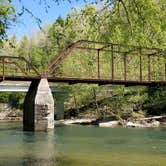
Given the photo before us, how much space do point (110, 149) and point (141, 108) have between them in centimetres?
3622

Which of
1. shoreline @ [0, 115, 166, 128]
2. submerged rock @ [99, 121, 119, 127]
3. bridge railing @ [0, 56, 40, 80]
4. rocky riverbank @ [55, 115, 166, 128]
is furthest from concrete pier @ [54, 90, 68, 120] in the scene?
submerged rock @ [99, 121, 119, 127]

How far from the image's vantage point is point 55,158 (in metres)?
20.4

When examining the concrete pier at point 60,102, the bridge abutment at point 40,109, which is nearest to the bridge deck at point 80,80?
the bridge abutment at point 40,109

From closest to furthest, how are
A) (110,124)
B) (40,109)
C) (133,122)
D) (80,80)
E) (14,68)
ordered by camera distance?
(40,109), (80,80), (110,124), (133,122), (14,68)

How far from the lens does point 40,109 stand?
4609 centimetres

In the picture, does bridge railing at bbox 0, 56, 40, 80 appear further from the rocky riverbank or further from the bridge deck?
the rocky riverbank

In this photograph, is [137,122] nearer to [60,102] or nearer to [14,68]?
[14,68]

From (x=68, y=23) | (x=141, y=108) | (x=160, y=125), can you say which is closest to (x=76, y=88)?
(x=141, y=108)

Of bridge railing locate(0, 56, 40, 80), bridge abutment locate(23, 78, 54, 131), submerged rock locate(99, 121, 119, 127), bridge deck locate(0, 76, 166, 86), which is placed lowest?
submerged rock locate(99, 121, 119, 127)

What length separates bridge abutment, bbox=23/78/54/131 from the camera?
45.4m

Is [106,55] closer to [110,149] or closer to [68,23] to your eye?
[110,149]

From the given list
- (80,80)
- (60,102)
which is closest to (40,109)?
(80,80)

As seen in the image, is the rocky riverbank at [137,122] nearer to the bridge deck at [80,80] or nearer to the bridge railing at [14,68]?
the bridge deck at [80,80]

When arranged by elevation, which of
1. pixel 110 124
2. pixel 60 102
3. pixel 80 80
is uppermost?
pixel 80 80
